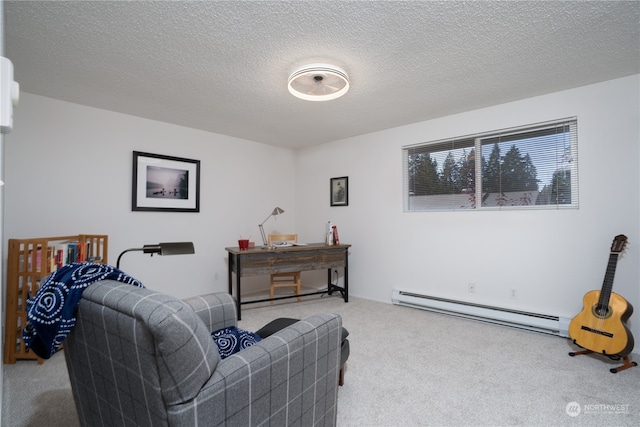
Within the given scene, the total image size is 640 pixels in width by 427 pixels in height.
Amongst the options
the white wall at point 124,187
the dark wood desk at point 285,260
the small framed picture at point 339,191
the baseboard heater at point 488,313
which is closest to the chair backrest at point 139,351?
the dark wood desk at point 285,260

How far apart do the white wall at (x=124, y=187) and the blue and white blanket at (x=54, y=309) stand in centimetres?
257

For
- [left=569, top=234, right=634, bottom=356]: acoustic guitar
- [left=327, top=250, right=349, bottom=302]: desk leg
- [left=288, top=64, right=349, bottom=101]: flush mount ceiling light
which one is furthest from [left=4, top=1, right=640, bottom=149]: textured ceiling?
[left=327, top=250, right=349, bottom=302]: desk leg

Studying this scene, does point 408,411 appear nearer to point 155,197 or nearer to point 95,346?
point 95,346

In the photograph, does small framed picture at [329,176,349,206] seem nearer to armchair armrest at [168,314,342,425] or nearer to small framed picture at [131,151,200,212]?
small framed picture at [131,151,200,212]

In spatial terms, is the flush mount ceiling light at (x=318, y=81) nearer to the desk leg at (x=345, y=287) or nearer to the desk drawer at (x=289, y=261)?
the desk drawer at (x=289, y=261)

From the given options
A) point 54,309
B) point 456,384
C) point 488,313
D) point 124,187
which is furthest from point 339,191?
point 54,309

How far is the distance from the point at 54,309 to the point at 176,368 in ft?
1.89

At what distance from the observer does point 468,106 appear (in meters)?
3.37

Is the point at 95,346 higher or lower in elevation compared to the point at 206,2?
lower

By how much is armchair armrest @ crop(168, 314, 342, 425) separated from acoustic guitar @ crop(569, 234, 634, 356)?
224 cm

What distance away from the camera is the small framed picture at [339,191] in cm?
465

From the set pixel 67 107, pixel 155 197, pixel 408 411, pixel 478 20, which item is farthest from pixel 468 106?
pixel 67 107

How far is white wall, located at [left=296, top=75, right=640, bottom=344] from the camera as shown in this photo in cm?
269

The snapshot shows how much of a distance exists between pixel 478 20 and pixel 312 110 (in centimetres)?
190
